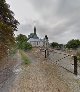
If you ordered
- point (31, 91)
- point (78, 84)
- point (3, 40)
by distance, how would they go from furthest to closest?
point (3, 40)
point (78, 84)
point (31, 91)

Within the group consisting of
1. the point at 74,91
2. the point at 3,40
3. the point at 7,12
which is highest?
the point at 7,12

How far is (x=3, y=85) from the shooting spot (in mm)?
9977

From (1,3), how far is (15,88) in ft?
53.0

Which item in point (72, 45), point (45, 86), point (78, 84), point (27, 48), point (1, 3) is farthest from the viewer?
point (72, 45)

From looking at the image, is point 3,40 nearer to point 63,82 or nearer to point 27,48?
point 63,82

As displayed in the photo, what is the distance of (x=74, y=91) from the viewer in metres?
9.03

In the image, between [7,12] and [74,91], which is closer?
[74,91]

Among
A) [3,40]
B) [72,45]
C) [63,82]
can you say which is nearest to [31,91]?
[63,82]

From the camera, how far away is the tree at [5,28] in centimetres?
1987

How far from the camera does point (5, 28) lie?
19078mm

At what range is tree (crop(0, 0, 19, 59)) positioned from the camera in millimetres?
19870

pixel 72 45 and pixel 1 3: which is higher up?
pixel 1 3

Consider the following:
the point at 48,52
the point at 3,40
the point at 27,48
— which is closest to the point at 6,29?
the point at 3,40

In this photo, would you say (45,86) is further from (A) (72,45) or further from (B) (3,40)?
(A) (72,45)
